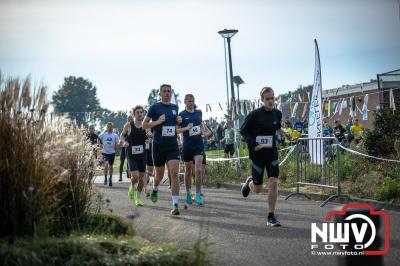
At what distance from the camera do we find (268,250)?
739cm

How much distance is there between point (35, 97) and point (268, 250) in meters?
3.42

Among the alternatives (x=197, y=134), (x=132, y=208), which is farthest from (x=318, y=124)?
(x=132, y=208)

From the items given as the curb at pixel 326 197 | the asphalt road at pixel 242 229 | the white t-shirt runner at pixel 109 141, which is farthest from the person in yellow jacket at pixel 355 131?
the asphalt road at pixel 242 229

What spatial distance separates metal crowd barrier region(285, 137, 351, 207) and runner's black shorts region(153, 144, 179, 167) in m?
3.30

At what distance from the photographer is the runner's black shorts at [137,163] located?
13.9 m

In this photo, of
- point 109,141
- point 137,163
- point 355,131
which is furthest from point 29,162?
point 355,131

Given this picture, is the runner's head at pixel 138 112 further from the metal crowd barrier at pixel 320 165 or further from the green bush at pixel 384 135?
the green bush at pixel 384 135

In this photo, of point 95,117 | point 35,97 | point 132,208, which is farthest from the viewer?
point 95,117

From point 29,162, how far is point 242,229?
14.9ft

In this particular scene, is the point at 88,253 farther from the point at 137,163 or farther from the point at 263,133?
the point at 137,163

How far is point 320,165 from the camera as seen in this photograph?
13.9m

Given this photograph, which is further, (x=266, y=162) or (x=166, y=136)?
(x=166, y=136)

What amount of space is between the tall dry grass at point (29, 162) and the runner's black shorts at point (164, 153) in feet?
16.0

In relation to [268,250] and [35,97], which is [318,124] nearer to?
[268,250]
